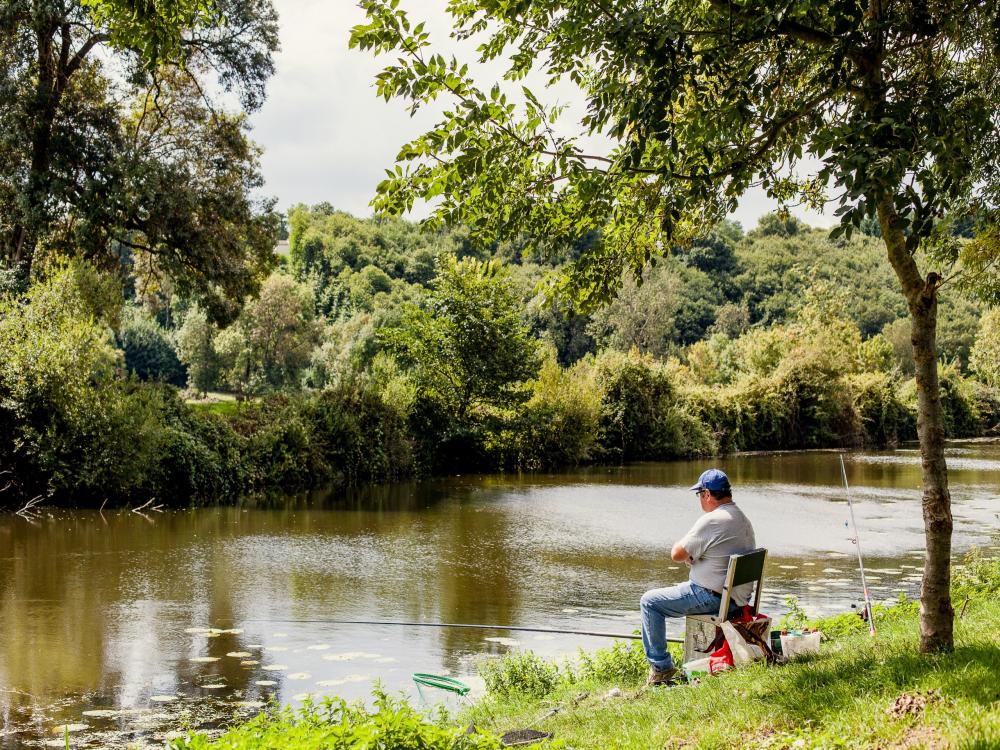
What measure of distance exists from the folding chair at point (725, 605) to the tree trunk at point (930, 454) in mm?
1173

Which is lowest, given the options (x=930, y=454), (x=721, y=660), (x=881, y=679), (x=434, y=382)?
(x=721, y=660)

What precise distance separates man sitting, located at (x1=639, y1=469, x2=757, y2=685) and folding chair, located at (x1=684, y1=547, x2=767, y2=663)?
7 centimetres

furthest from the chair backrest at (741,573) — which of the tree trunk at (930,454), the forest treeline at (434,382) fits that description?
the forest treeline at (434,382)

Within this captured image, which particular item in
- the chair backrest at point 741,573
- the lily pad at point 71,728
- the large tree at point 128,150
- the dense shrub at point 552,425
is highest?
the large tree at point 128,150

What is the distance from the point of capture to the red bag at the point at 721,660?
619 centimetres

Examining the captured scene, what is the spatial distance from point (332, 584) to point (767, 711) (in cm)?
898

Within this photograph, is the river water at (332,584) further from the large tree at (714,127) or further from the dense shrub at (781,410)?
the dense shrub at (781,410)

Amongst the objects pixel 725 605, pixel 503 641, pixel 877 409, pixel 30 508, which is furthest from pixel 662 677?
pixel 877 409

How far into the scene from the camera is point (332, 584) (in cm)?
1290

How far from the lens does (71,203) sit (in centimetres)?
2283

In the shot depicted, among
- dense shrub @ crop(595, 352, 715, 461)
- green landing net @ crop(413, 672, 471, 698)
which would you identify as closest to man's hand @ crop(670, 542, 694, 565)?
green landing net @ crop(413, 672, 471, 698)

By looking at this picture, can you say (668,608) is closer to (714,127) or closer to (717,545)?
(717,545)

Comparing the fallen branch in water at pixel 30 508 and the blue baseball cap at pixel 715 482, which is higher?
the blue baseball cap at pixel 715 482

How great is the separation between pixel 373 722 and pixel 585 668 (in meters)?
4.13
